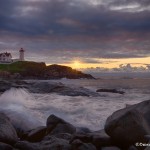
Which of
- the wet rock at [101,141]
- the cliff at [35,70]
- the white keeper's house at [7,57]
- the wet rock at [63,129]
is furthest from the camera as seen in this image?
the white keeper's house at [7,57]

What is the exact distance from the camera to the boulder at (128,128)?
9953 mm

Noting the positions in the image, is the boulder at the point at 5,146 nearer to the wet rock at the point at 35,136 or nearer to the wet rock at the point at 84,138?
the wet rock at the point at 84,138

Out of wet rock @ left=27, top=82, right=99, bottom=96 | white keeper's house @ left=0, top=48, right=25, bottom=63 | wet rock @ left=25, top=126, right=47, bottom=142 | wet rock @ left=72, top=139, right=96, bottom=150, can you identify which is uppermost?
white keeper's house @ left=0, top=48, right=25, bottom=63

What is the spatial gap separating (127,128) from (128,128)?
3cm

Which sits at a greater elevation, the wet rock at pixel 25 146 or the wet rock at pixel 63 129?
the wet rock at pixel 25 146

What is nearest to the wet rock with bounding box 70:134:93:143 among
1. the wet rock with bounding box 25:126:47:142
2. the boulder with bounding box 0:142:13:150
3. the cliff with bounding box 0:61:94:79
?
the boulder with bounding box 0:142:13:150

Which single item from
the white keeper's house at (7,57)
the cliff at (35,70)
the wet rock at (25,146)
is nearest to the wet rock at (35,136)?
the wet rock at (25,146)

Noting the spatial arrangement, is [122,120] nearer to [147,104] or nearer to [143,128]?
[143,128]

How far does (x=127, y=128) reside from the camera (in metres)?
9.98

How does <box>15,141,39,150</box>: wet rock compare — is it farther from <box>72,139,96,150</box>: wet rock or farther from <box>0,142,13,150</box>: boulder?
<box>72,139,96,150</box>: wet rock

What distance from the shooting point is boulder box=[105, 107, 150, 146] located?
392 inches

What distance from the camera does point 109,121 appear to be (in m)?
10.4

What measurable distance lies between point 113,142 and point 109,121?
2.03 ft

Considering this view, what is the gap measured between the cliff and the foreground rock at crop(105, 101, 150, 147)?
4096 inches
